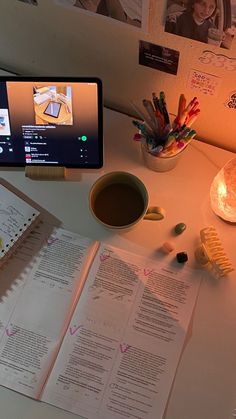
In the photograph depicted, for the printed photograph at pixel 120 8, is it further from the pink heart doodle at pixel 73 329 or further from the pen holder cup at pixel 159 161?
the pink heart doodle at pixel 73 329

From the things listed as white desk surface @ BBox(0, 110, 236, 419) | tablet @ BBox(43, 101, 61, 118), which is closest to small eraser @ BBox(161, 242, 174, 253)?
white desk surface @ BBox(0, 110, 236, 419)

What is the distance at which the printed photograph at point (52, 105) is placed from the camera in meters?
0.96

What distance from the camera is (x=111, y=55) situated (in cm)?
102

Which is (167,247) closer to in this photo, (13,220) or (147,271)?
(147,271)

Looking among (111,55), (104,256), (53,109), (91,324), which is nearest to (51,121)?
(53,109)

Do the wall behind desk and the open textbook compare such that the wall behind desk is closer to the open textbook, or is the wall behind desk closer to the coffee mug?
the coffee mug

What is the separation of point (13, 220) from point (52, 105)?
24cm

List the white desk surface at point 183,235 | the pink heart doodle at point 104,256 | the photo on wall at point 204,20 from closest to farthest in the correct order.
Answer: the photo on wall at point 204,20 < the white desk surface at point 183,235 < the pink heart doodle at point 104,256

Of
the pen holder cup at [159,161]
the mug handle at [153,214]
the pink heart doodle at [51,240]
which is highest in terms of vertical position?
the pen holder cup at [159,161]

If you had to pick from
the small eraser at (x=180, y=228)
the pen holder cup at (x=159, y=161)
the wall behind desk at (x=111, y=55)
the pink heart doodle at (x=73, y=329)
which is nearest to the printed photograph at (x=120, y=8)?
the wall behind desk at (x=111, y=55)

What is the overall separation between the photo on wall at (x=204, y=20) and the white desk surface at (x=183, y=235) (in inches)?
11.6

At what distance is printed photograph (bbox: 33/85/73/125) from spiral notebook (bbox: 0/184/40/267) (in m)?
0.17

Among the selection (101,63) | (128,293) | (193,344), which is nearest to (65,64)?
(101,63)

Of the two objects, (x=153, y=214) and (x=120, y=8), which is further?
(x=153, y=214)
